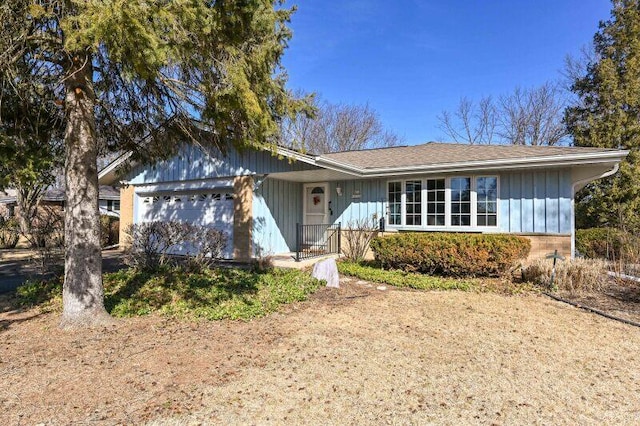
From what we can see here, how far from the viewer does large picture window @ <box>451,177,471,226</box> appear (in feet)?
32.0

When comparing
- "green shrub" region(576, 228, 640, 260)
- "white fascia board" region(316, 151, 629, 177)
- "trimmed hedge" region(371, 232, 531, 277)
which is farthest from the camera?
"green shrub" region(576, 228, 640, 260)

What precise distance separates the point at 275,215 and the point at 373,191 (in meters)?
3.19

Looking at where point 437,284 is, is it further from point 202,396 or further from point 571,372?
point 202,396

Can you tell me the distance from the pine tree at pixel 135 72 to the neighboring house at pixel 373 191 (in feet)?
6.89

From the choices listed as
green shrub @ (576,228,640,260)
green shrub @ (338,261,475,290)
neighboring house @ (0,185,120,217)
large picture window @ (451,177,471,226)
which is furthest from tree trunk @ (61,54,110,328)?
neighboring house @ (0,185,120,217)

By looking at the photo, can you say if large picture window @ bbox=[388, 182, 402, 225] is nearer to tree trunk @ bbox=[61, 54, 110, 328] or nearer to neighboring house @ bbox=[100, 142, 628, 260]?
neighboring house @ bbox=[100, 142, 628, 260]

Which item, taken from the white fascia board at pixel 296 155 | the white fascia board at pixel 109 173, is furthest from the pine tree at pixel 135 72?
the white fascia board at pixel 109 173

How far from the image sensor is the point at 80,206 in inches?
199

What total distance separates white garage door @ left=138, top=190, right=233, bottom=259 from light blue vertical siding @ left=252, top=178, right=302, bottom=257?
3.26ft

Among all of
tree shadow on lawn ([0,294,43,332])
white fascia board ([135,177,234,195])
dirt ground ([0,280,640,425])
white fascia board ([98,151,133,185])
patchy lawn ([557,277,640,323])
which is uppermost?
white fascia board ([98,151,133,185])

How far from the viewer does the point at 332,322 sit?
5336 mm

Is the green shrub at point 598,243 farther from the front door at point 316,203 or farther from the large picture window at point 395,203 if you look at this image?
the front door at point 316,203

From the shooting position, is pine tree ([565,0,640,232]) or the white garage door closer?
the white garage door

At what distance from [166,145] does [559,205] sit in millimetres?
8850
